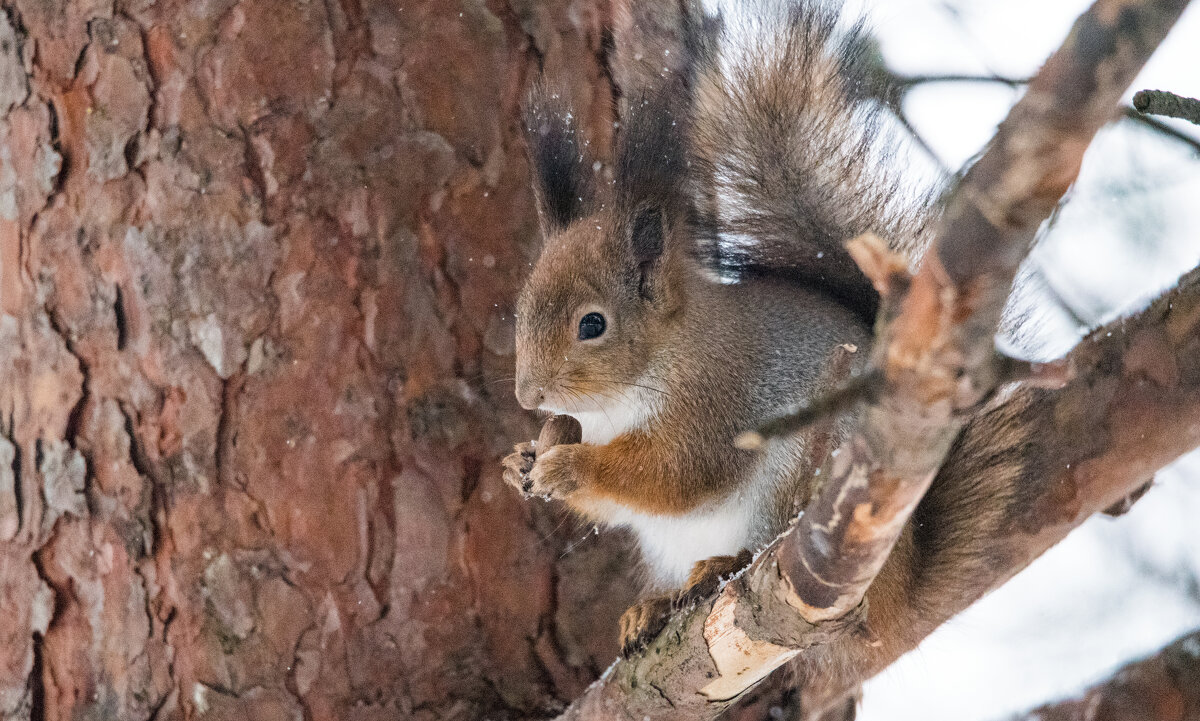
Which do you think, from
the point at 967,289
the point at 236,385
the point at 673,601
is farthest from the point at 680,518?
the point at 967,289

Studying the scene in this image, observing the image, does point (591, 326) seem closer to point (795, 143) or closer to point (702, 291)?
point (702, 291)

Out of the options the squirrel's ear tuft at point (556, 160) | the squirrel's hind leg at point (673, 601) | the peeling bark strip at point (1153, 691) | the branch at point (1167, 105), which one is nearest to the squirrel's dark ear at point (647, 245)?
the squirrel's ear tuft at point (556, 160)

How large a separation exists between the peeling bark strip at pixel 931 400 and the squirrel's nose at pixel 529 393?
1.15ft

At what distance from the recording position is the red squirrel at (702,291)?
47.0 inches

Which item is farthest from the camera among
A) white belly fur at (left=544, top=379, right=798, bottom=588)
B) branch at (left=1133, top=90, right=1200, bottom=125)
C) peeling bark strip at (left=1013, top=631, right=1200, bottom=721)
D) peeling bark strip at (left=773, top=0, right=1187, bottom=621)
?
white belly fur at (left=544, top=379, right=798, bottom=588)

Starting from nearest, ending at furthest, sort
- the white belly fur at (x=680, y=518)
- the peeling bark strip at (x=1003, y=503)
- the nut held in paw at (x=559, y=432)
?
the peeling bark strip at (x=1003, y=503), the white belly fur at (x=680, y=518), the nut held in paw at (x=559, y=432)

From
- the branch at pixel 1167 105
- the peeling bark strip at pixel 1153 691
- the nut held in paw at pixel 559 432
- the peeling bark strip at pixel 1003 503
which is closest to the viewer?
the branch at pixel 1167 105

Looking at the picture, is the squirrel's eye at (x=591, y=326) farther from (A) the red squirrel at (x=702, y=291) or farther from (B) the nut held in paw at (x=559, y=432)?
(B) the nut held in paw at (x=559, y=432)

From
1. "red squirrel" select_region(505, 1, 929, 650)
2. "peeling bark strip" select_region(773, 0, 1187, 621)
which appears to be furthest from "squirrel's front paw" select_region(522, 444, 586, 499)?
"peeling bark strip" select_region(773, 0, 1187, 621)

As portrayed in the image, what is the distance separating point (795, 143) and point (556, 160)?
32 cm

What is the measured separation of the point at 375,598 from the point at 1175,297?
97 cm

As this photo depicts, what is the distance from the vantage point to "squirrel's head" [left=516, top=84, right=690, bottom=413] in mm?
1197

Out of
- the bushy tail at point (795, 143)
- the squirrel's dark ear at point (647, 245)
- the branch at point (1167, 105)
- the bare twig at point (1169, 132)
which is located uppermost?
the branch at point (1167, 105)

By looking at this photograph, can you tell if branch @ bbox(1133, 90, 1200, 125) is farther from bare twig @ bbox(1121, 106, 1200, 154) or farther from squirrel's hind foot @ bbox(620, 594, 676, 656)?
squirrel's hind foot @ bbox(620, 594, 676, 656)
